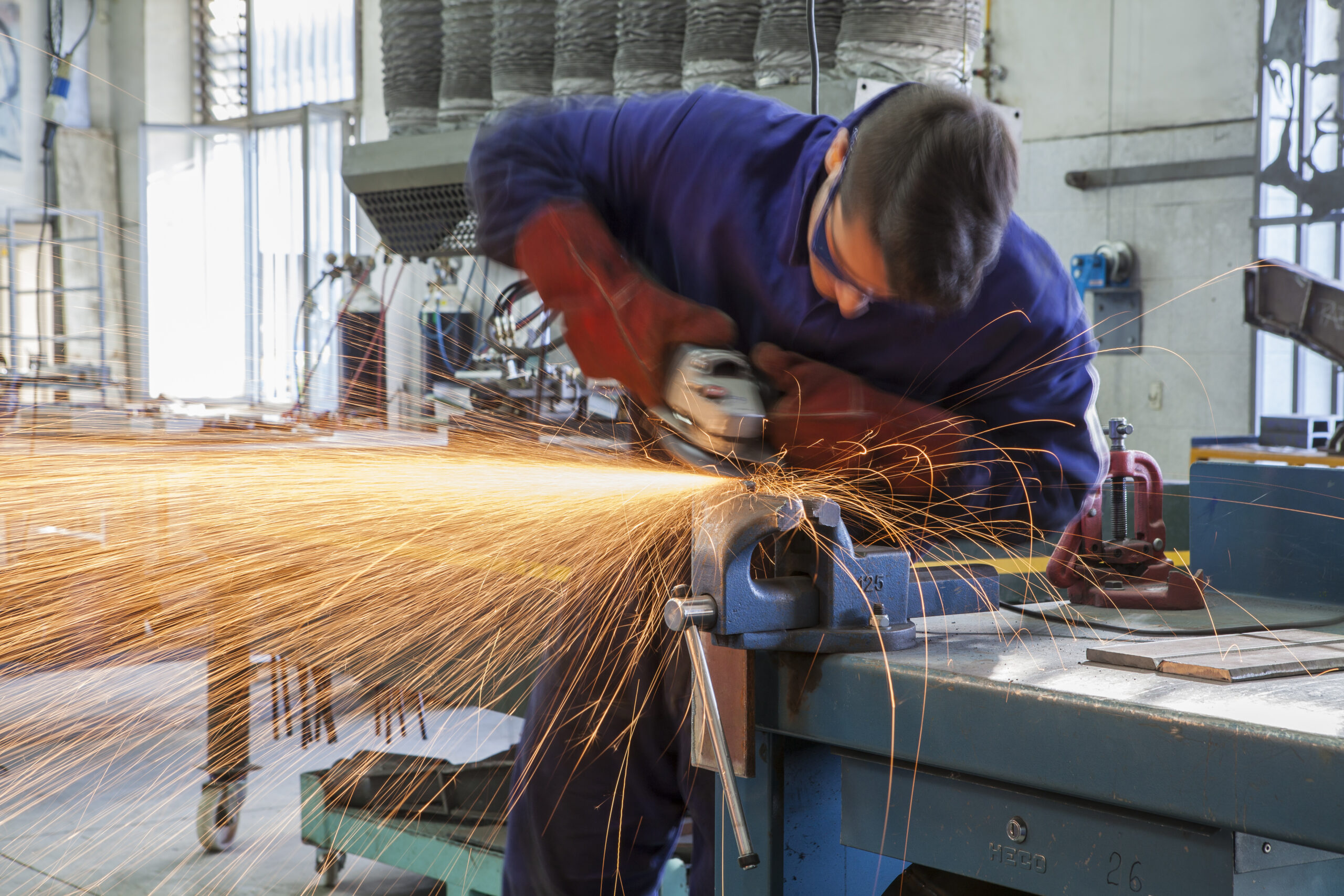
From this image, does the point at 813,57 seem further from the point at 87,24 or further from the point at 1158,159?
the point at 87,24

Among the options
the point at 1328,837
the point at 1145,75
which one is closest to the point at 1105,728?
the point at 1328,837

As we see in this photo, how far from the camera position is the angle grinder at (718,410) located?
4.38 feet

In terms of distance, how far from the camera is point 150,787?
157 inches

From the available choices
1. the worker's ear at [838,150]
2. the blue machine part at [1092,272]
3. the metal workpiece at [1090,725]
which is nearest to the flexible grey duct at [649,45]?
the worker's ear at [838,150]

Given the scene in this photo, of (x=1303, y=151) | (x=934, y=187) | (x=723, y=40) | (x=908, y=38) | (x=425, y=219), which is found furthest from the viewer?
(x=1303, y=151)

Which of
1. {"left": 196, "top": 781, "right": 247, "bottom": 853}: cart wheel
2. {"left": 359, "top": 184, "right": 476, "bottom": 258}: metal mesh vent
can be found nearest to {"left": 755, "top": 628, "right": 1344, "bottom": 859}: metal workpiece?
{"left": 359, "top": 184, "right": 476, "bottom": 258}: metal mesh vent

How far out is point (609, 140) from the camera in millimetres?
2137

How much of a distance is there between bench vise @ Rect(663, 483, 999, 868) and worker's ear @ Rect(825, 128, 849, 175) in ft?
2.04

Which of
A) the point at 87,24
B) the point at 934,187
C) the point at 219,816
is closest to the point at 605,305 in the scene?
the point at 934,187

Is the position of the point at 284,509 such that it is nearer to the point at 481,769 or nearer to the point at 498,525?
the point at 498,525

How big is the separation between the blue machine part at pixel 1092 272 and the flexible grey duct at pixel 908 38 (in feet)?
10.1

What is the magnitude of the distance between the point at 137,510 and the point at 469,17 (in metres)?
1.80

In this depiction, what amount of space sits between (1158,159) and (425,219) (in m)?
3.66

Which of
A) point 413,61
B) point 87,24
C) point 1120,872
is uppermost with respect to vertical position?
point 87,24
